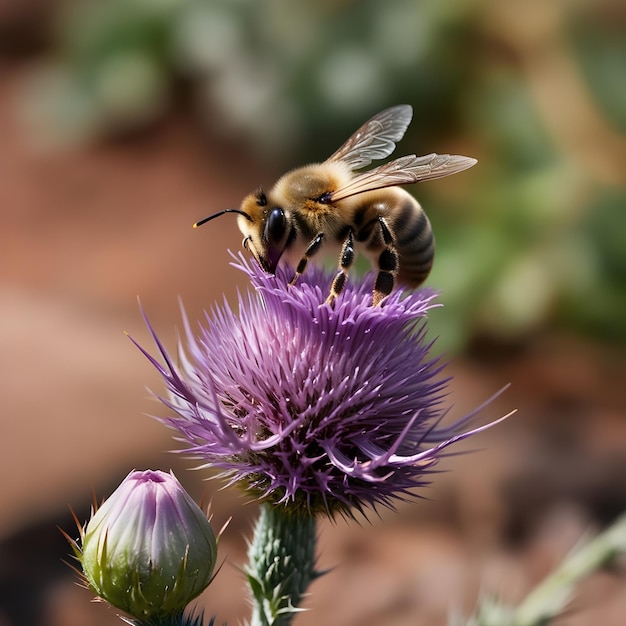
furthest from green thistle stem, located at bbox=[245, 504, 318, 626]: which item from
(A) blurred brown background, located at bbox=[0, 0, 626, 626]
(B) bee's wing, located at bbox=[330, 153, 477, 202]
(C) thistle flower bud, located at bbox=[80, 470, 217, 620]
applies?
(A) blurred brown background, located at bbox=[0, 0, 626, 626]

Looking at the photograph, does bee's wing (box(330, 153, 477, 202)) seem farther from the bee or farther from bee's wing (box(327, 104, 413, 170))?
bee's wing (box(327, 104, 413, 170))

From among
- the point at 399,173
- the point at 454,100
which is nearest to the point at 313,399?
the point at 399,173

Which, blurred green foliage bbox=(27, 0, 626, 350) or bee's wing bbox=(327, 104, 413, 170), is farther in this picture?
blurred green foliage bbox=(27, 0, 626, 350)

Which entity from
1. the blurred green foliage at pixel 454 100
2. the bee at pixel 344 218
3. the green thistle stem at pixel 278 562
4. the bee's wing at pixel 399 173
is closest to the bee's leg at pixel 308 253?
the bee at pixel 344 218

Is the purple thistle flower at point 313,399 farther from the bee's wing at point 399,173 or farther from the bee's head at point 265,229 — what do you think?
the bee's wing at point 399,173

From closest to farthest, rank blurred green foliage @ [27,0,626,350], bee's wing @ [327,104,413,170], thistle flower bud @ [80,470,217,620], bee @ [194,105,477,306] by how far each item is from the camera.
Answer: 1. thistle flower bud @ [80,470,217,620]
2. bee @ [194,105,477,306]
3. bee's wing @ [327,104,413,170]
4. blurred green foliage @ [27,0,626,350]
